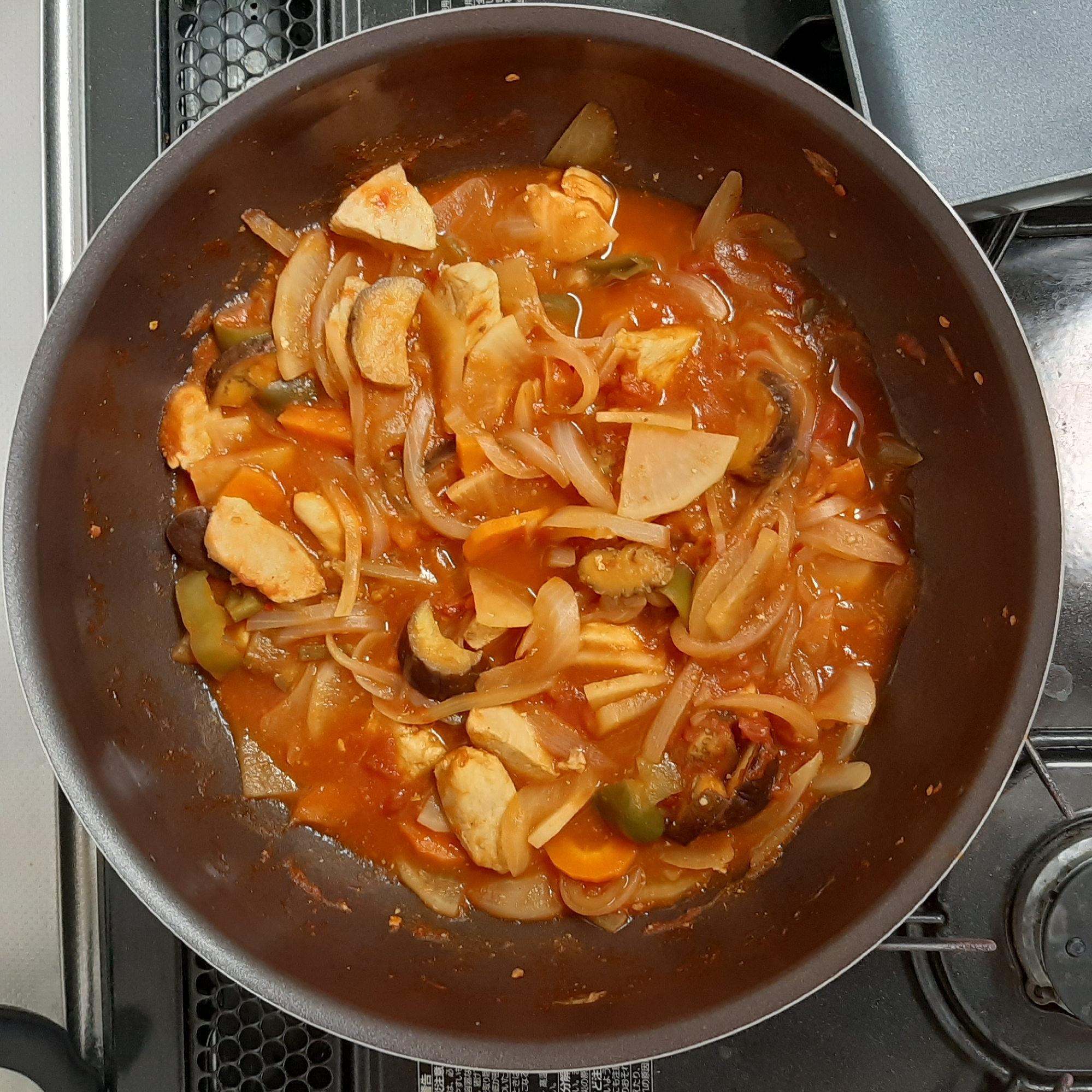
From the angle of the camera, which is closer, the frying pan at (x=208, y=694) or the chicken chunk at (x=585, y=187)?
the frying pan at (x=208, y=694)

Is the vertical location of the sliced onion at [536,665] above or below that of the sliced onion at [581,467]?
below

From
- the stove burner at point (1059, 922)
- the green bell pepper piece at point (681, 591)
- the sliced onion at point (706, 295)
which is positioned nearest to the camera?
the stove burner at point (1059, 922)

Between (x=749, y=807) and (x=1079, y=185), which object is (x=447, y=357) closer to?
(x=749, y=807)

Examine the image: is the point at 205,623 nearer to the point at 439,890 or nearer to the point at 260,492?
the point at 260,492

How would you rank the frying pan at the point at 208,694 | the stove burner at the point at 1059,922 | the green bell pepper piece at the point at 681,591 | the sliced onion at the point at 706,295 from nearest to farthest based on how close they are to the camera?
the frying pan at the point at 208,694, the stove burner at the point at 1059,922, the green bell pepper piece at the point at 681,591, the sliced onion at the point at 706,295

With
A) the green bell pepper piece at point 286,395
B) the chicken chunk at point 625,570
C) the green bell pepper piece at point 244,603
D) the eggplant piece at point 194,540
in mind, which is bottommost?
the chicken chunk at point 625,570

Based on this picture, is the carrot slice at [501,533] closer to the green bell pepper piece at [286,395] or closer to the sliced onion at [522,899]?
the green bell pepper piece at [286,395]

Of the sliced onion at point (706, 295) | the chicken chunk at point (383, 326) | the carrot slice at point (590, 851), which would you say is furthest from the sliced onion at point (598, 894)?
the sliced onion at point (706, 295)
